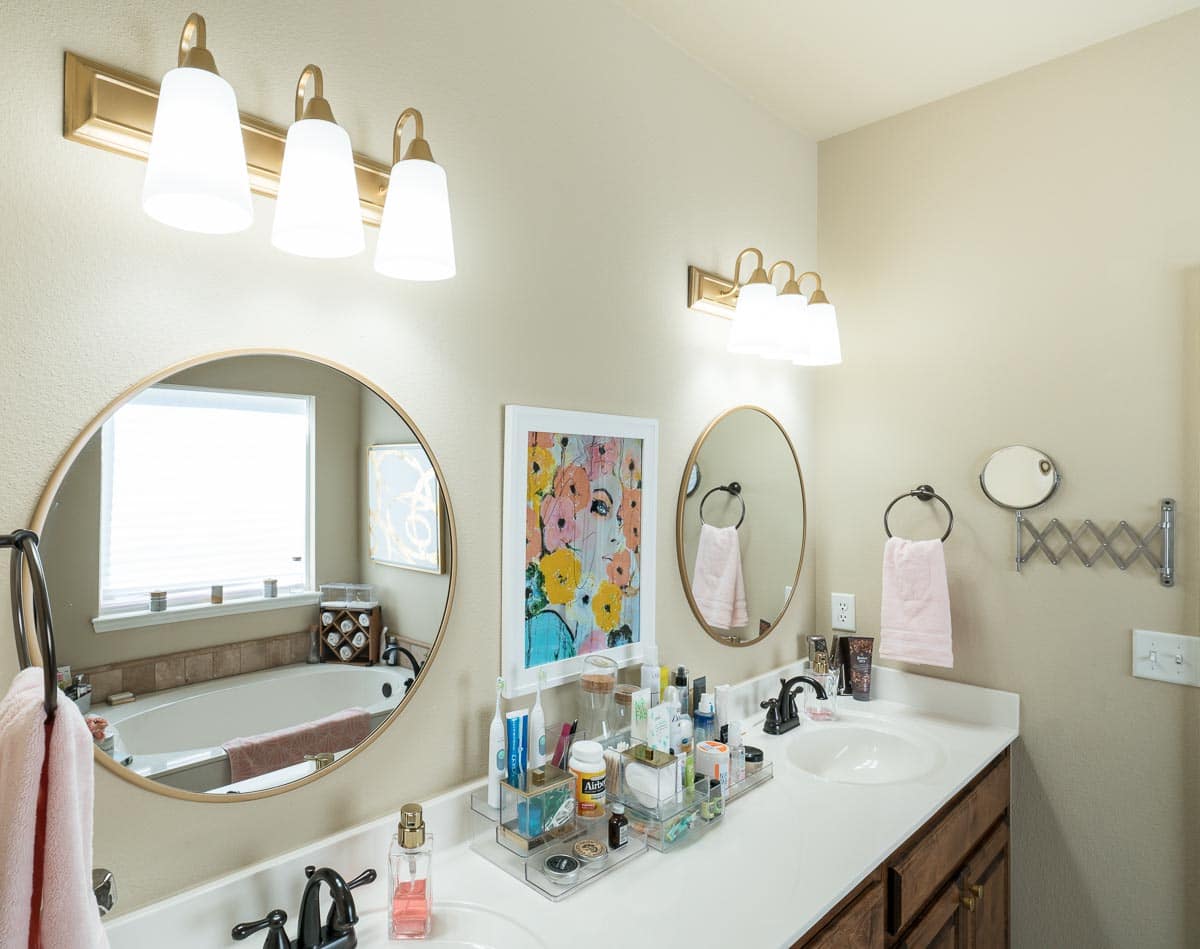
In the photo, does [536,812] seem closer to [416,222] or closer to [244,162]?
[416,222]

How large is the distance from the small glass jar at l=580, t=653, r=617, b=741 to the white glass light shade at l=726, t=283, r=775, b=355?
0.83 meters

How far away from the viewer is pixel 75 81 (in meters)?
0.94

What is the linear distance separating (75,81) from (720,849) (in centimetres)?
150

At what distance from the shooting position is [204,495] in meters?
1.07

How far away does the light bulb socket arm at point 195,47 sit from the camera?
920 millimetres

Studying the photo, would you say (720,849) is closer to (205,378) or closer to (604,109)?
(205,378)

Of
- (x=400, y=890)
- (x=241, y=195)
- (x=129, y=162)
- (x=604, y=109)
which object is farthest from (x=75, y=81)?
(x=400, y=890)

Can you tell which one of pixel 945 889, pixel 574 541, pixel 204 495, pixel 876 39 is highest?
pixel 876 39

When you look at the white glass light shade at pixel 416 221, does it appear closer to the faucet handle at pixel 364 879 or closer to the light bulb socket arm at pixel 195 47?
the light bulb socket arm at pixel 195 47

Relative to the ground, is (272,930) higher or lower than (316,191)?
lower

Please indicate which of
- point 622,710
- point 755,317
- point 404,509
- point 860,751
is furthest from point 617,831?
point 755,317

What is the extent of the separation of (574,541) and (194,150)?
0.98 meters

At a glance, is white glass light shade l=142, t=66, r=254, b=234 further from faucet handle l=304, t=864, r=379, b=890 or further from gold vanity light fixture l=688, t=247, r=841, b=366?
gold vanity light fixture l=688, t=247, r=841, b=366

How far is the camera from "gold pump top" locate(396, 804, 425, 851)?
1.09m
